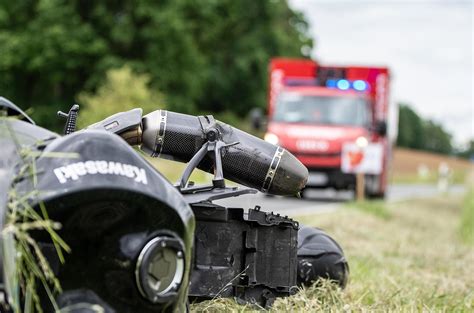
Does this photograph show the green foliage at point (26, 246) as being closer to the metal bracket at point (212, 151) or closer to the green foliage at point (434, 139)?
the metal bracket at point (212, 151)

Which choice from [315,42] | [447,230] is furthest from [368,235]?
[315,42]

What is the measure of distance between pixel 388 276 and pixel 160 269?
10.8 feet

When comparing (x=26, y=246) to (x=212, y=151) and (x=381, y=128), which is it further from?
(x=381, y=128)

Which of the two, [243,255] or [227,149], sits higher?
[227,149]

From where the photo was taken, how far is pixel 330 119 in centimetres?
2028

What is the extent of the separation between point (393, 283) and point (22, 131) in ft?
9.67

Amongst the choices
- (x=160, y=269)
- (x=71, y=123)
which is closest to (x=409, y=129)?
(x=71, y=123)

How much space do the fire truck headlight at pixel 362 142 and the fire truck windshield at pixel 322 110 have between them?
1.48 feet

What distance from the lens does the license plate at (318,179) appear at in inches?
793

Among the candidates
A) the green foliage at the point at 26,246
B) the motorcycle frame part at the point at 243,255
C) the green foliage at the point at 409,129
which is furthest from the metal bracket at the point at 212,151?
the green foliage at the point at 409,129

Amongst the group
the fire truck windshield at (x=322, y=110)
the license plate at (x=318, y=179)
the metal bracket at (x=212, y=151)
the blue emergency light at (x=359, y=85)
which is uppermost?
the metal bracket at (x=212, y=151)

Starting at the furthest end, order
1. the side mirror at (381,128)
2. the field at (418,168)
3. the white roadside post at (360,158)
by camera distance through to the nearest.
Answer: the field at (418,168)
the side mirror at (381,128)
the white roadside post at (360,158)

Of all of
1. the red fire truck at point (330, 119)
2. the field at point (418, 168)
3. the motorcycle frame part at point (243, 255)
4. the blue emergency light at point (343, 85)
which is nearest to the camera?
the motorcycle frame part at point (243, 255)

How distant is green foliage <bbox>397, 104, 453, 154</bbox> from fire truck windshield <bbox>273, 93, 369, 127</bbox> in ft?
430
